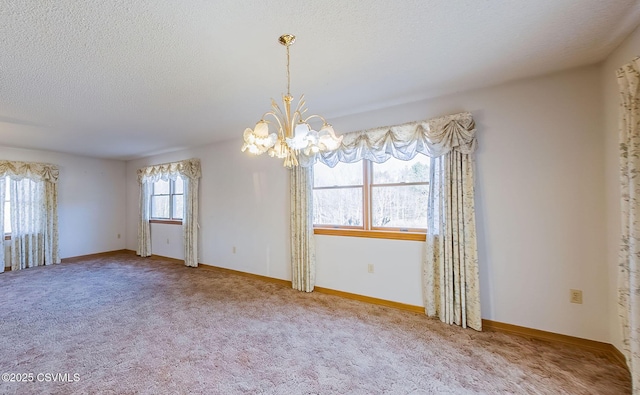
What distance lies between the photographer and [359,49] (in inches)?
79.0

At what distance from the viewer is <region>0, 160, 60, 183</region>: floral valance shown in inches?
193

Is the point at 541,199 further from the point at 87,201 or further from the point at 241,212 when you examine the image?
the point at 87,201

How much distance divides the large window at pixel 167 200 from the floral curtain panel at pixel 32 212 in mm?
1843

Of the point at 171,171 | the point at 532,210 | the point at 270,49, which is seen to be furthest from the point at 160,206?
the point at 532,210

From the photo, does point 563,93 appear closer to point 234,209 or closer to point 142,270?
point 234,209

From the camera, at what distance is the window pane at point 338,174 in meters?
3.55

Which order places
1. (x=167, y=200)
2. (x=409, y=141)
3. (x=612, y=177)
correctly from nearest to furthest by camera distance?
1. (x=612, y=177)
2. (x=409, y=141)
3. (x=167, y=200)

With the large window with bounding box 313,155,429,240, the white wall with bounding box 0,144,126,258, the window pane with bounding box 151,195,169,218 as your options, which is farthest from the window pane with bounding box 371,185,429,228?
the white wall with bounding box 0,144,126,258

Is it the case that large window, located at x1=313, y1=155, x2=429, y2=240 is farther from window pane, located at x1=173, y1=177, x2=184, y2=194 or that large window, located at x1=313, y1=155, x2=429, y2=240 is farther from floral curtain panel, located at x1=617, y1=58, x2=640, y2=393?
window pane, located at x1=173, y1=177, x2=184, y2=194

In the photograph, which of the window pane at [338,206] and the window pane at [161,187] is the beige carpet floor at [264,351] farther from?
the window pane at [161,187]

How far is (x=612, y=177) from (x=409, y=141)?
1713mm

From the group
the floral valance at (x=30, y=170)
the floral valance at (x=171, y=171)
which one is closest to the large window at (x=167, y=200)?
the floral valance at (x=171, y=171)

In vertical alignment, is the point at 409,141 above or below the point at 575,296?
above

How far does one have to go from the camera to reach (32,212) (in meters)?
5.25
